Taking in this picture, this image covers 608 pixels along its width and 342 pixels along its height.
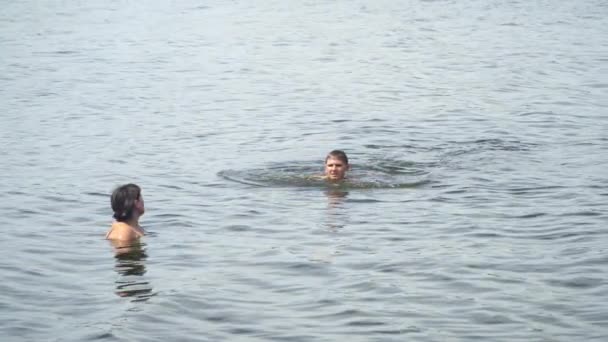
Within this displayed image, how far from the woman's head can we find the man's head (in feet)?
13.1

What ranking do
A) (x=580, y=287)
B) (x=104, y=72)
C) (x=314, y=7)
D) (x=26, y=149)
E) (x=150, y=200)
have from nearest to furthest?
1. (x=580, y=287)
2. (x=150, y=200)
3. (x=26, y=149)
4. (x=104, y=72)
5. (x=314, y=7)

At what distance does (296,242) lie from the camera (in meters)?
14.8

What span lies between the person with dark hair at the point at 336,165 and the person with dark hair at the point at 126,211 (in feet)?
12.9

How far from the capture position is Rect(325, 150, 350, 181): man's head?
17.5 metres

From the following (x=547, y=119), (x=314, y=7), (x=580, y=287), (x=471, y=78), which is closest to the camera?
(x=580, y=287)

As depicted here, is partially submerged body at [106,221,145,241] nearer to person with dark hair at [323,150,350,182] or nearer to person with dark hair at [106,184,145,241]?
person with dark hair at [106,184,145,241]

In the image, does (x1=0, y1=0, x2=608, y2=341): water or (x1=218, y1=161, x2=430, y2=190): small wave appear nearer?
(x1=0, y1=0, x2=608, y2=341): water

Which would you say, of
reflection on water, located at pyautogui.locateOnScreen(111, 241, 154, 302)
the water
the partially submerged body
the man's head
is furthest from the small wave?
reflection on water, located at pyautogui.locateOnScreen(111, 241, 154, 302)

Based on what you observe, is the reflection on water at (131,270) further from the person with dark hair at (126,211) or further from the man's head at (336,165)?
the man's head at (336,165)

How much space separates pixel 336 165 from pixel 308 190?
0.74m

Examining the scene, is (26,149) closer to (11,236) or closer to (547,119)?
(11,236)

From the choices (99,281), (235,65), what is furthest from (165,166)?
(235,65)

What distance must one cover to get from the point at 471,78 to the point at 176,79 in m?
8.34

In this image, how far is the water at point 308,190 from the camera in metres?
11.9
